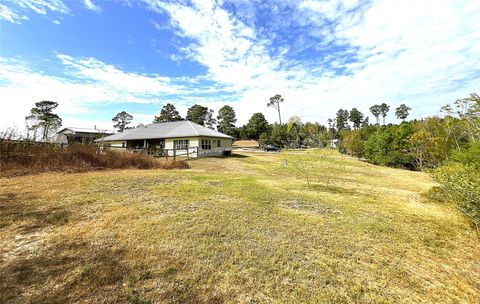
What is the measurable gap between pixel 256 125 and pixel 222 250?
225 ft

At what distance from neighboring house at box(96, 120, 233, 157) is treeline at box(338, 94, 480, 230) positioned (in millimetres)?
19796

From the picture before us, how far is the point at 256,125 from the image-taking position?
71875mm

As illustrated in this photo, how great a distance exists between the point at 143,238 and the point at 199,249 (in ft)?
4.20

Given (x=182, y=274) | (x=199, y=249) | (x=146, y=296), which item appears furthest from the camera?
(x=199, y=249)

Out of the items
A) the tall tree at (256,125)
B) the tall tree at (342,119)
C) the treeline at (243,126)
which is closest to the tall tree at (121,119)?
the treeline at (243,126)

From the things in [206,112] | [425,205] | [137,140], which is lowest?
[425,205]

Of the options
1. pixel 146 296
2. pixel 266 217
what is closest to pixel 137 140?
pixel 266 217

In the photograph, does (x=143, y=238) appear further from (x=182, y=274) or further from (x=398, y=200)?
(x=398, y=200)

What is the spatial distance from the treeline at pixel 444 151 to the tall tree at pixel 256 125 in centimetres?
3492

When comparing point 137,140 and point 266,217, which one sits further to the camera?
point 137,140

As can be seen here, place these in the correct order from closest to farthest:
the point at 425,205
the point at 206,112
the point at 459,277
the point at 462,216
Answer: the point at 459,277 → the point at 462,216 → the point at 425,205 → the point at 206,112

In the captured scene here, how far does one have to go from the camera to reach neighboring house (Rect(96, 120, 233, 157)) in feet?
85.6

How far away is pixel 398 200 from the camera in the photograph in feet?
30.8

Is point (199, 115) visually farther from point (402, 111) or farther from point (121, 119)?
point (402, 111)
